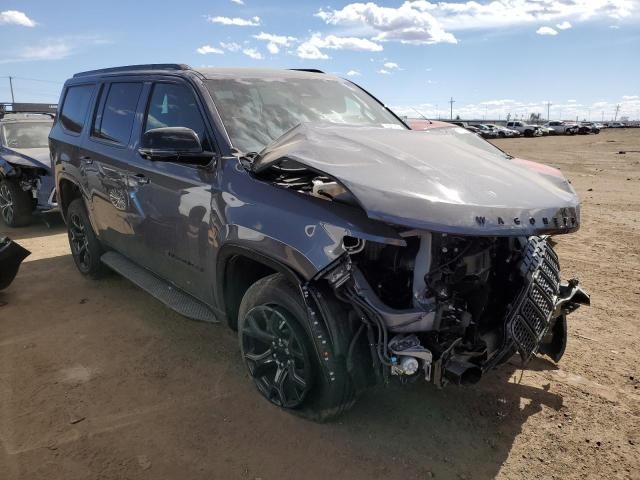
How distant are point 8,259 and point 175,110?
101 inches

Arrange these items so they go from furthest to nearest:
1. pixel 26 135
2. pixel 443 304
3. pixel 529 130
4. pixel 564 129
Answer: pixel 564 129 < pixel 529 130 < pixel 26 135 < pixel 443 304

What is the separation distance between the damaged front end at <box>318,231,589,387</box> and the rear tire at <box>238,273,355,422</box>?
327 millimetres

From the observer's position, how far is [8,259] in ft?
16.4

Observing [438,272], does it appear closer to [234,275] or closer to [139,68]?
A: [234,275]

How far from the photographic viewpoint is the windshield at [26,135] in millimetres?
8984

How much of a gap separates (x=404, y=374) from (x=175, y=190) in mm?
2025

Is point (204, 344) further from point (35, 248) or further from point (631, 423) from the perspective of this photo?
point (35, 248)

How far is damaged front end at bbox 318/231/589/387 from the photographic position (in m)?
2.48

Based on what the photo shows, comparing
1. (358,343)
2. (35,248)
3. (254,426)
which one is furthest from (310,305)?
(35,248)

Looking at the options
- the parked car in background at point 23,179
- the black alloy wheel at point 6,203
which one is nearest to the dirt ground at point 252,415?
the parked car in background at point 23,179

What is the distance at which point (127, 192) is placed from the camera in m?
4.18

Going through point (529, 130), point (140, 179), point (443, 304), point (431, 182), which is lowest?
point (443, 304)

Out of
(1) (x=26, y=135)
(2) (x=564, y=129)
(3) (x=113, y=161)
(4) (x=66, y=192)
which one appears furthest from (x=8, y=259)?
(2) (x=564, y=129)

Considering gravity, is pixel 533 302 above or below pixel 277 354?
above
